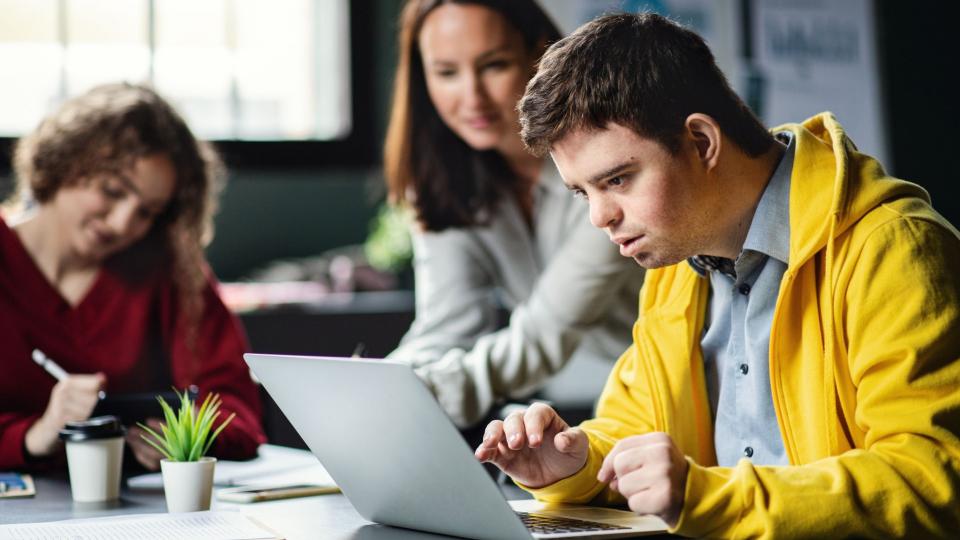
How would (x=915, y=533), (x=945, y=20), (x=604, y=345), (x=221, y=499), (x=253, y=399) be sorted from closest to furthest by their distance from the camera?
(x=915, y=533)
(x=221, y=499)
(x=253, y=399)
(x=604, y=345)
(x=945, y=20)

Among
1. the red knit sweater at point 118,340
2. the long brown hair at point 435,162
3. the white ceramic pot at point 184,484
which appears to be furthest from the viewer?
the long brown hair at point 435,162

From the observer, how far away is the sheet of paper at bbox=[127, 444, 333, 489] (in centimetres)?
153

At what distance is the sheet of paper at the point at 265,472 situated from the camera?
60.2 inches

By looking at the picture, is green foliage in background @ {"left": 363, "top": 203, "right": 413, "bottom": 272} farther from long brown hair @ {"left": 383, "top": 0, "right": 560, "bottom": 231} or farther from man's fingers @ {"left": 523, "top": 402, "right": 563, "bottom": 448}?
man's fingers @ {"left": 523, "top": 402, "right": 563, "bottom": 448}

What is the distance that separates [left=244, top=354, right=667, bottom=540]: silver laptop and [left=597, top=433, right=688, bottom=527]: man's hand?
0.09 m

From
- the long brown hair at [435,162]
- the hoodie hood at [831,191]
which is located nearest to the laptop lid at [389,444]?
the hoodie hood at [831,191]


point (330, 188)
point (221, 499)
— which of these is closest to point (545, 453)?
point (221, 499)

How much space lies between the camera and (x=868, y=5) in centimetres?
424

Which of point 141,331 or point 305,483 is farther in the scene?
point 141,331

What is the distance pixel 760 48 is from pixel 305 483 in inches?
121

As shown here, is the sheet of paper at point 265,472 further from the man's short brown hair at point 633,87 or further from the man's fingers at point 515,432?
the man's short brown hair at point 633,87

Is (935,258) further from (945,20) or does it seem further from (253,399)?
(945,20)

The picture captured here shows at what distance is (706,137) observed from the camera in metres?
1.22

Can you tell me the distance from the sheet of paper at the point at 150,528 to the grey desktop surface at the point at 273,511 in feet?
0.11
